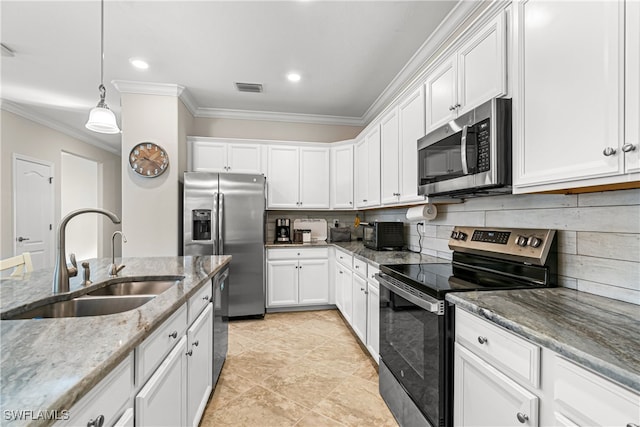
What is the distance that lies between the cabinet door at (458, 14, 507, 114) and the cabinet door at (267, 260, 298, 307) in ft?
8.78

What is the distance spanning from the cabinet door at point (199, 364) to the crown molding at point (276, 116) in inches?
120

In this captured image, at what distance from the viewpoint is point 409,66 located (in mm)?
2863

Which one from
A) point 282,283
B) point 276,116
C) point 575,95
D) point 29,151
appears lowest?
point 282,283

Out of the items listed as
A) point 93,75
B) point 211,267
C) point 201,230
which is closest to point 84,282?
point 211,267

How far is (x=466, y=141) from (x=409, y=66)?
5.58 ft

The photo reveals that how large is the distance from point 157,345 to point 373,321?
1668 millimetres

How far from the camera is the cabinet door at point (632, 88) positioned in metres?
0.89

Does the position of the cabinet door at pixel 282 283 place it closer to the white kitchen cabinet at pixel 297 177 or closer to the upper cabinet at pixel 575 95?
the white kitchen cabinet at pixel 297 177

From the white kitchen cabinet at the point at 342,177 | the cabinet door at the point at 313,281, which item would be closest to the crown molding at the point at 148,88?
the white kitchen cabinet at the point at 342,177

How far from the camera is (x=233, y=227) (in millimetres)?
3482

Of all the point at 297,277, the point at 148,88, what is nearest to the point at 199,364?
the point at 297,277

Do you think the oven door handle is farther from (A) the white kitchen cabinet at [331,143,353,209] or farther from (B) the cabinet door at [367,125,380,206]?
(A) the white kitchen cabinet at [331,143,353,209]

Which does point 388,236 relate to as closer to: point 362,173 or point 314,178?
point 362,173

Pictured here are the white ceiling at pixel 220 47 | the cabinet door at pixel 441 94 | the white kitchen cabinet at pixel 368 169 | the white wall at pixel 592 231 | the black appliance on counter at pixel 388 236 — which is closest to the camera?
the white wall at pixel 592 231
